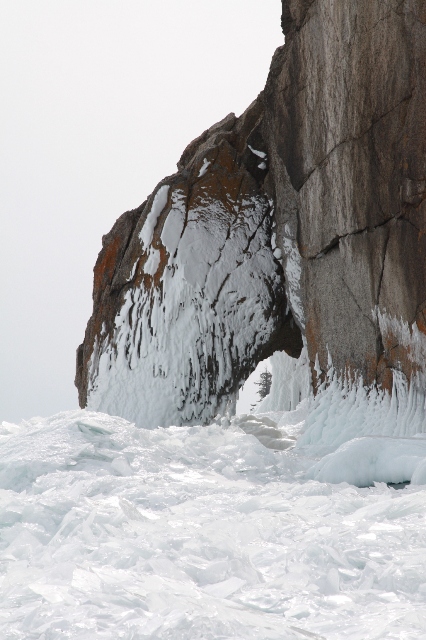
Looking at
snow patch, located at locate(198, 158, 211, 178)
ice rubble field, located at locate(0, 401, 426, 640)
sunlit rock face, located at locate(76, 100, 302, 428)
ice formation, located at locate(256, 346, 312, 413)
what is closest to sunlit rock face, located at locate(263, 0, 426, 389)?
sunlit rock face, located at locate(76, 100, 302, 428)

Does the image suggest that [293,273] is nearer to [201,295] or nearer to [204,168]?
[201,295]

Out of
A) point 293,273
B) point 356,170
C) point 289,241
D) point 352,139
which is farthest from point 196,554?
point 289,241

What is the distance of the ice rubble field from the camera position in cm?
151

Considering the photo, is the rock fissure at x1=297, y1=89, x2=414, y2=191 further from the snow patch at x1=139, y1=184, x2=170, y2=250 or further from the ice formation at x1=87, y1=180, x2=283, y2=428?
the snow patch at x1=139, y1=184, x2=170, y2=250

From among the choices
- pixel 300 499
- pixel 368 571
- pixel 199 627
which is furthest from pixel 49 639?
pixel 300 499

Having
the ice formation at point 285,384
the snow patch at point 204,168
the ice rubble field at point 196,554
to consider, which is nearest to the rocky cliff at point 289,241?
the snow patch at point 204,168

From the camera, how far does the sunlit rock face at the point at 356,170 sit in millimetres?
5258

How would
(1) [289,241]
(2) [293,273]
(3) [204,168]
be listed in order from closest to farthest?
(2) [293,273] → (1) [289,241] → (3) [204,168]

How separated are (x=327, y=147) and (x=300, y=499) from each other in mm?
4082

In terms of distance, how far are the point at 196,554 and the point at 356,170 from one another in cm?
445

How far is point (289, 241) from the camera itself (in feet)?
23.1

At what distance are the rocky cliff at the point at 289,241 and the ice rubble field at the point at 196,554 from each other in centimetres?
231

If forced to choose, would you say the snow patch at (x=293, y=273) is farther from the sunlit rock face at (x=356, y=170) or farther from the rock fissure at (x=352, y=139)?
the rock fissure at (x=352, y=139)

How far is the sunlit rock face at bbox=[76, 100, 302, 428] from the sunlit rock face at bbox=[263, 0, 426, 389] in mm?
643
